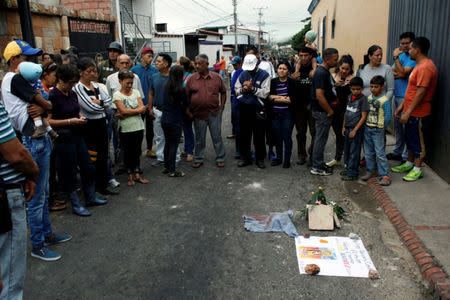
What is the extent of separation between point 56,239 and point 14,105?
1512 mm

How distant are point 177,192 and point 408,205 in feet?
10.2

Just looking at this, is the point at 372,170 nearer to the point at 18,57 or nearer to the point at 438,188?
the point at 438,188

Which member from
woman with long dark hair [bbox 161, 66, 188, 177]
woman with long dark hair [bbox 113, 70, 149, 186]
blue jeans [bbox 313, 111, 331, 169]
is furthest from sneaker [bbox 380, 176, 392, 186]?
woman with long dark hair [bbox 113, 70, 149, 186]

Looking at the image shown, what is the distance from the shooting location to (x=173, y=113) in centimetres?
650

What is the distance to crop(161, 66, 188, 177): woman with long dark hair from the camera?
6.43 meters

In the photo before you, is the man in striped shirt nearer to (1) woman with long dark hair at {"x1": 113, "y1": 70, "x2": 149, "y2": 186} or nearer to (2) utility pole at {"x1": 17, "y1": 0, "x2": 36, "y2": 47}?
(1) woman with long dark hair at {"x1": 113, "y1": 70, "x2": 149, "y2": 186}

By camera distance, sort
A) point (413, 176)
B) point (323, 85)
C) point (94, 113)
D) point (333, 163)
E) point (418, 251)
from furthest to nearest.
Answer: point (333, 163) → point (323, 85) → point (413, 176) → point (94, 113) → point (418, 251)

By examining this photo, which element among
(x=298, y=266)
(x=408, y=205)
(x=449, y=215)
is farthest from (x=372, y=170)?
(x=298, y=266)

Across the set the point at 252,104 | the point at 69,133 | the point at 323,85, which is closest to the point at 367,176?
the point at 323,85

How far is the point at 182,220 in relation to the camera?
195 inches

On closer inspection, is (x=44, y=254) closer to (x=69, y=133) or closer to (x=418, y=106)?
(x=69, y=133)

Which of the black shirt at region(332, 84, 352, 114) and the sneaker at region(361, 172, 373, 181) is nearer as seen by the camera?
the sneaker at region(361, 172, 373, 181)

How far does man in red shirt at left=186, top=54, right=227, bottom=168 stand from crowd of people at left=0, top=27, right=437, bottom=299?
0.02 meters

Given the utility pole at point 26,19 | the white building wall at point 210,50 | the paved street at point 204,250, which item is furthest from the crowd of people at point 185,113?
the white building wall at point 210,50
